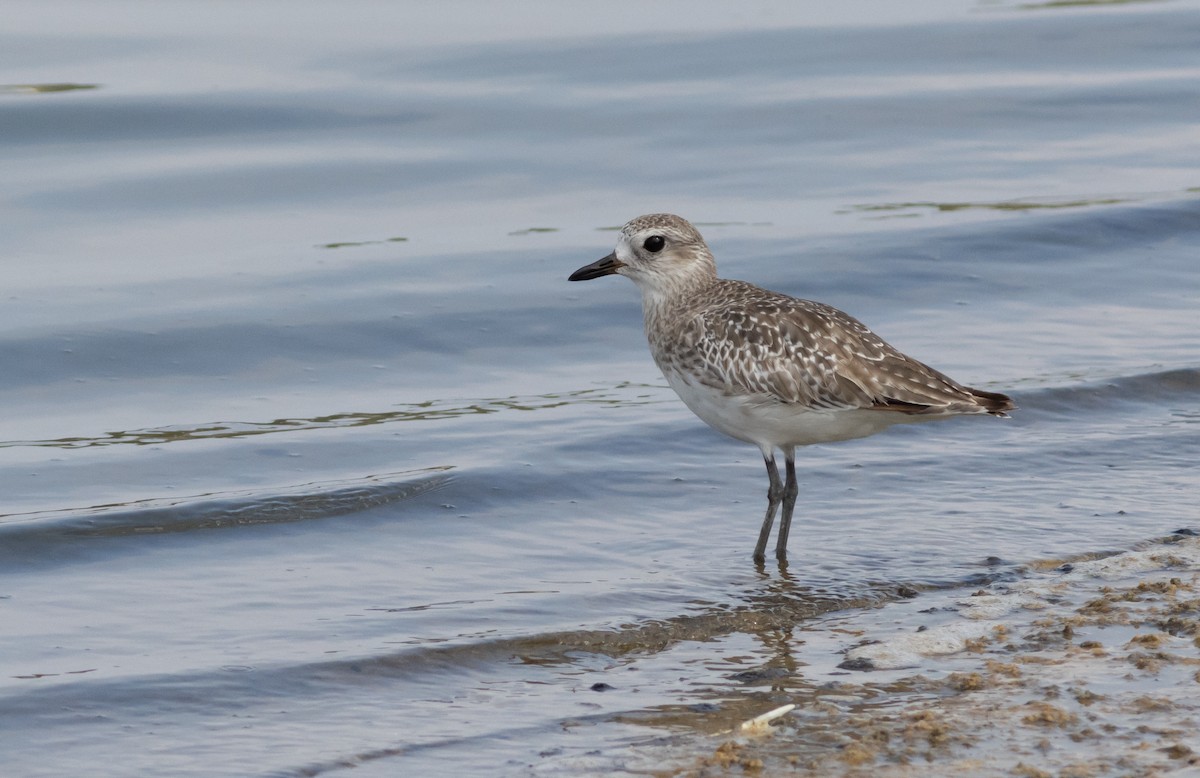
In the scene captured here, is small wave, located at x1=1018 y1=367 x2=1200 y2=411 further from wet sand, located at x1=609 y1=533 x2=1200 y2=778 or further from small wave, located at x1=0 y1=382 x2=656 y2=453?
wet sand, located at x1=609 y1=533 x2=1200 y2=778

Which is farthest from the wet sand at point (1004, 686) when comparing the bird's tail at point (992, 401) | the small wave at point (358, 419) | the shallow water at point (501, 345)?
the small wave at point (358, 419)

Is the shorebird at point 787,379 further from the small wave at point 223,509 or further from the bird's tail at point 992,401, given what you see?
the small wave at point 223,509

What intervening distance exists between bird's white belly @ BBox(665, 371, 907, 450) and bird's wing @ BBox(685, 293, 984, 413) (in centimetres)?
5

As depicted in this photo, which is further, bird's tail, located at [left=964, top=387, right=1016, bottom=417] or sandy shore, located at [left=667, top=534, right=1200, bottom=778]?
bird's tail, located at [left=964, top=387, right=1016, bottom=417]

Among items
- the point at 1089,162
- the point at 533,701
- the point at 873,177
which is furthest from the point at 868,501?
the point at 1089,162

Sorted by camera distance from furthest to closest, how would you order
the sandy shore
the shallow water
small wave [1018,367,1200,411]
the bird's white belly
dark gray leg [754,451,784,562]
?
small wave [1018,367,1200,411]
dark gray leg [754,451,784,562]
the bird's white belly
the shallow water
the sandy shore

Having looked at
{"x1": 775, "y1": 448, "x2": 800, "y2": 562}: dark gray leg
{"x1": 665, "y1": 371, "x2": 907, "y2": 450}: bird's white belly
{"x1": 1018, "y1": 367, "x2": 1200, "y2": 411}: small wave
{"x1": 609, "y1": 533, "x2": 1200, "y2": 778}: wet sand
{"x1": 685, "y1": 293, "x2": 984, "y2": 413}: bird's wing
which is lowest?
{"x1": 609, "y1": 533, "x2": 1200, "y2": 778}: wet sand

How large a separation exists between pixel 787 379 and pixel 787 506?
0.77m

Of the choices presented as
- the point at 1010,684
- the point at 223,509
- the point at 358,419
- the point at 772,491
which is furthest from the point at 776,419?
the point at 358,419

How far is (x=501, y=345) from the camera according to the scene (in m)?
12.9

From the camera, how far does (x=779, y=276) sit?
14258 mm

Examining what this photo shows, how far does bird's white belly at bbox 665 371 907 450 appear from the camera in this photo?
8.49m

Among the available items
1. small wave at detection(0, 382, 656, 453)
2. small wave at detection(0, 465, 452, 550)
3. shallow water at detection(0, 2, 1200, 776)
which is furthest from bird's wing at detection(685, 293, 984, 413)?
small wave at detection(0, 382, 656, 453)

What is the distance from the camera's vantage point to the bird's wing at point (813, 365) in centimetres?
833
